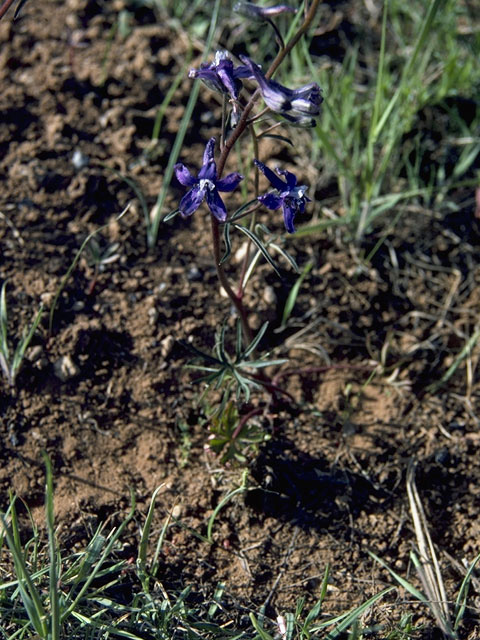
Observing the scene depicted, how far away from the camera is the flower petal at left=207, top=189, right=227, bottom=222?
2.21 metres

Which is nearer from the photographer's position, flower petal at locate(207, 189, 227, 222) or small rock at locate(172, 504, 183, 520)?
flower petal at locate(207, 189, 227, 222)

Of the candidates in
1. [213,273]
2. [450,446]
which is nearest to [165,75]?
[213,273]

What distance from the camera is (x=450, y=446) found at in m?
3.05

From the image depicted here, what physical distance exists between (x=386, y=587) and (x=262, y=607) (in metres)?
0.49

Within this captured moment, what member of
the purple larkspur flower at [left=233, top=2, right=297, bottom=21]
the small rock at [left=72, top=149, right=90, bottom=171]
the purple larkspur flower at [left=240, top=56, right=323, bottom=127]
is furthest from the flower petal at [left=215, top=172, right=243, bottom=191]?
the small rock at [left=72, top=149, right=90, bottom=171]

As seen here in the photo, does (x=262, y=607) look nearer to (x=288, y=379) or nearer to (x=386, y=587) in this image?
(x=386, y=587)

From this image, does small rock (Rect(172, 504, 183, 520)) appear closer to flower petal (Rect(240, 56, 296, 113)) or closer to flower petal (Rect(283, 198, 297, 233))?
flower petal (Rect(283, 198, 297, 233))

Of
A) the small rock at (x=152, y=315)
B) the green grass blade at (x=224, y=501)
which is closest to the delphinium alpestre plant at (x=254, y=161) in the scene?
the green grass blade at (x=224, y=501)

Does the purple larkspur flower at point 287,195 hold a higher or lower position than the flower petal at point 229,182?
lower

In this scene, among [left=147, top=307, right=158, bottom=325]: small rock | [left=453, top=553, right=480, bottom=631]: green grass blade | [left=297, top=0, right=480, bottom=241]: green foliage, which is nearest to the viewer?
[left=453, top=553, right=480, bottom=631]: green grass blade

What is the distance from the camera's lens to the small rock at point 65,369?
3.04 m

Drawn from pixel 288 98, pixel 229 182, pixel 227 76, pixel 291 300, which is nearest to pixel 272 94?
Answer: pixel 288 98

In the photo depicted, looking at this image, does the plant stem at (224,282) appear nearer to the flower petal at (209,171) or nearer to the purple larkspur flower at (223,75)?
the flower petal at (209,171)

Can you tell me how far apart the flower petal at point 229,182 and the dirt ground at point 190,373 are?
1.09m
